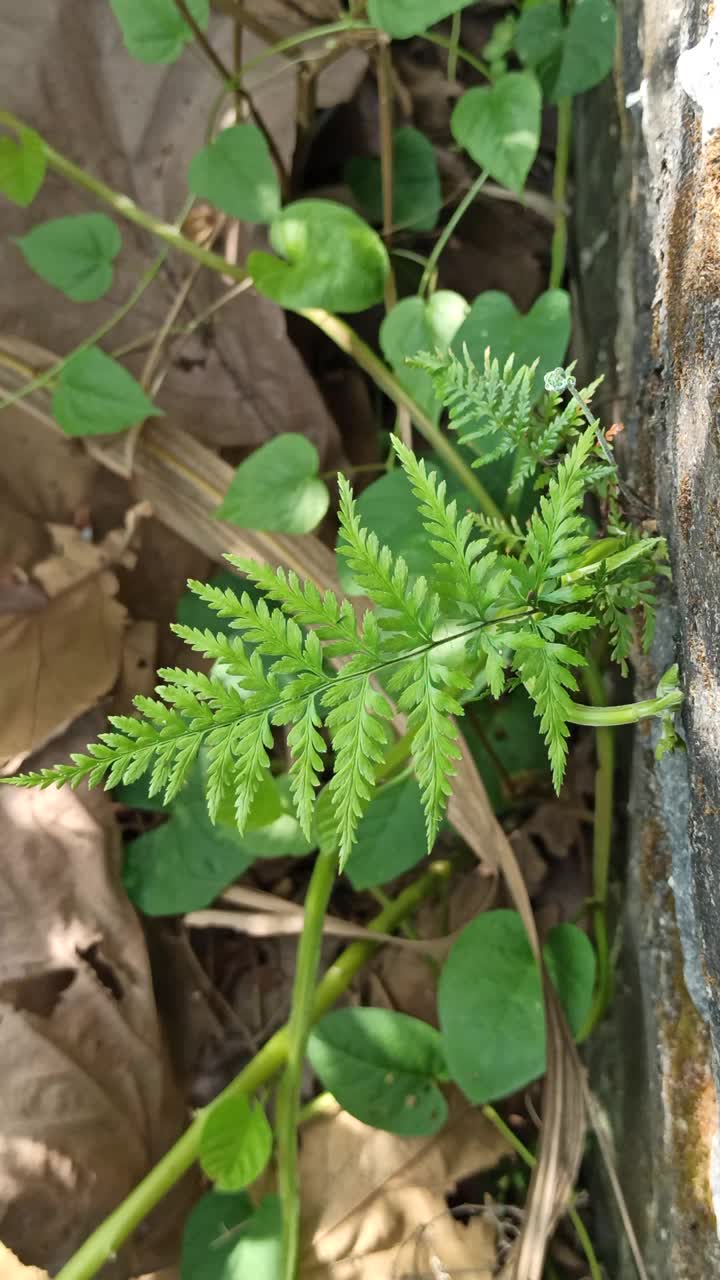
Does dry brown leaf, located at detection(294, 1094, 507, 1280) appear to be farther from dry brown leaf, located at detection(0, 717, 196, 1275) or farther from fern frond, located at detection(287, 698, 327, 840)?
fern frond, located at detection(287, 698, 327, 840)

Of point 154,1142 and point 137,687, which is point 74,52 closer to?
point 137,687

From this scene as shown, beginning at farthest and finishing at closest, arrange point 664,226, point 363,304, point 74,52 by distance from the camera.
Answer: point 74,52 < point 363,304 < point 664,226

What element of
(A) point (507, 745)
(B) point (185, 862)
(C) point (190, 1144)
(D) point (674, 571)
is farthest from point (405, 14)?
(C) point (190, 1144)

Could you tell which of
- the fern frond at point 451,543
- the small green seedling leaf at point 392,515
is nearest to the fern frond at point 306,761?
the fern frond at point 451,543

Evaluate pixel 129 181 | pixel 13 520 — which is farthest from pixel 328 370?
pixel 13 520

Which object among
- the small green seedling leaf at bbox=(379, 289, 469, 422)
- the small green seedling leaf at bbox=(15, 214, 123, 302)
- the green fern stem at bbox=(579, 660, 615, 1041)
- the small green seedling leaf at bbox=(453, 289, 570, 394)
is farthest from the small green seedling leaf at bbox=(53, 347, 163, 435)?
the green fern stem at bbox=(579, 660, 615, 1041)
